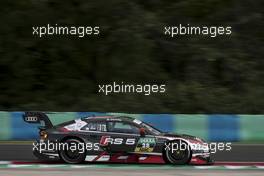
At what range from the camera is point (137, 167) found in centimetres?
1387

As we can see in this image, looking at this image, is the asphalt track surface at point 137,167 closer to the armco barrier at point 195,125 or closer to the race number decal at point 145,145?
the race number decal at point 145,145

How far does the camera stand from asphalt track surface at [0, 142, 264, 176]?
12750 mm

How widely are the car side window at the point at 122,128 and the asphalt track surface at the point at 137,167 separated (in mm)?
797

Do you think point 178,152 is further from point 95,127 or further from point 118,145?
point 95,127

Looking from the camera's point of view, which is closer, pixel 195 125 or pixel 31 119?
→ pixel 31 119

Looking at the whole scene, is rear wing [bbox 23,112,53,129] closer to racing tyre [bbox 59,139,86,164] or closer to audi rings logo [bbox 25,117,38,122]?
audi rings logo [bbox 25,117,38,122]

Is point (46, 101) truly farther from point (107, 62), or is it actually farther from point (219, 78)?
point (219, 78)

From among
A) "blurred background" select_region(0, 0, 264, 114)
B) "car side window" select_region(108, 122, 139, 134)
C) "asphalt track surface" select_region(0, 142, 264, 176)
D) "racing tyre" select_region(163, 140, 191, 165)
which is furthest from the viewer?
"blurred background" select_region(0, 0, 264, 114)

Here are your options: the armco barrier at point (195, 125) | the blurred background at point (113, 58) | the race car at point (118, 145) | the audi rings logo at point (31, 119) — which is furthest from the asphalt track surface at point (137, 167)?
the blurred background at point (113, 58)

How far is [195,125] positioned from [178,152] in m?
1.97

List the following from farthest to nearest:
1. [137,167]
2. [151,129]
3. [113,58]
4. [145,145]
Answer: [113,58] → [151,129] → [145,145] → [137,167]

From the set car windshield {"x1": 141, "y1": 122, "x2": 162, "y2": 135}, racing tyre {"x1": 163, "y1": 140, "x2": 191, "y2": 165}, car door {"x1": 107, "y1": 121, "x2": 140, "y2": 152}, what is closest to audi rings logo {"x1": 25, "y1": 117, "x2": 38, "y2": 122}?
car door {"x1": 107, "y1": 121, "x2": 140, "y2": 152}

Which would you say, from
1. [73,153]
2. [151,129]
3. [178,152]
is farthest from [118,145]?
[178,152]

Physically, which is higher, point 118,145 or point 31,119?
point 31,119
